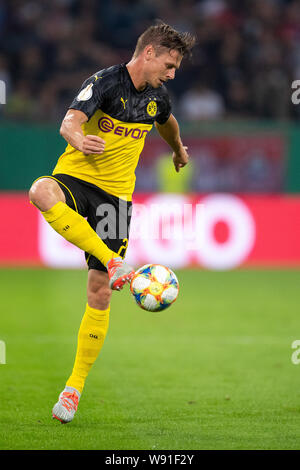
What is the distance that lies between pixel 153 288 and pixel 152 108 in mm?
1270

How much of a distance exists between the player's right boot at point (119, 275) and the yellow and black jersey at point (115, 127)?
744mm

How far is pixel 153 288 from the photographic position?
445cm

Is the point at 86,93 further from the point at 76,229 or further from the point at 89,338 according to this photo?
the point at 89,338

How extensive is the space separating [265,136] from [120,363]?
7.50 meters

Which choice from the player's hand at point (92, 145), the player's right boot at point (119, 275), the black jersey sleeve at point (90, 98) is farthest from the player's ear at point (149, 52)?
the player's right boot at point (119, 275)

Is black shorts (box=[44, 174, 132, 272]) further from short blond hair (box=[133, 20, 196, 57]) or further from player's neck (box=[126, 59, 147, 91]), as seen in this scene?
short blond hair (box=[133, 20, 196, 57])

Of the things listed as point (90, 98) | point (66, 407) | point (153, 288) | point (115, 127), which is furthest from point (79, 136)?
point (66, 407)

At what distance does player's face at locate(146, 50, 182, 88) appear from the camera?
484 cm

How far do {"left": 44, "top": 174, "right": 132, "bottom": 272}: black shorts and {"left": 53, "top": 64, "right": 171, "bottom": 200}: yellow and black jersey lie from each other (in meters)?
0.05

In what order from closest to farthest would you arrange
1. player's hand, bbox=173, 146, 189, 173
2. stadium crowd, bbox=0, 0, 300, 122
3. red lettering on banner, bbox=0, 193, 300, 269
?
player's hand, bbox=173, 146, 189, 173 → red lettering on banner, bbox=0, 193, 300, 269 → stadium crowd, bbox=0, 0, 300, 122

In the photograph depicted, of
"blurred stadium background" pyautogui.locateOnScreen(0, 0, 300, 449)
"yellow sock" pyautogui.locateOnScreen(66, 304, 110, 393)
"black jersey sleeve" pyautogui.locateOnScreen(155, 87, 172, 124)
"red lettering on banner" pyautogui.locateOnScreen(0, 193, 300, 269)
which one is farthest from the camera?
"red lettering on banner" pyautogui.locateOnScreen(0, 193, 300, 269)

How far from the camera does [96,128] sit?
4.98 m

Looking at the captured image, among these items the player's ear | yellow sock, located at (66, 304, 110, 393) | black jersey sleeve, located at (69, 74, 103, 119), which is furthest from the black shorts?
the player's ear

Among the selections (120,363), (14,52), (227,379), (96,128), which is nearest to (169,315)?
(120,363)
